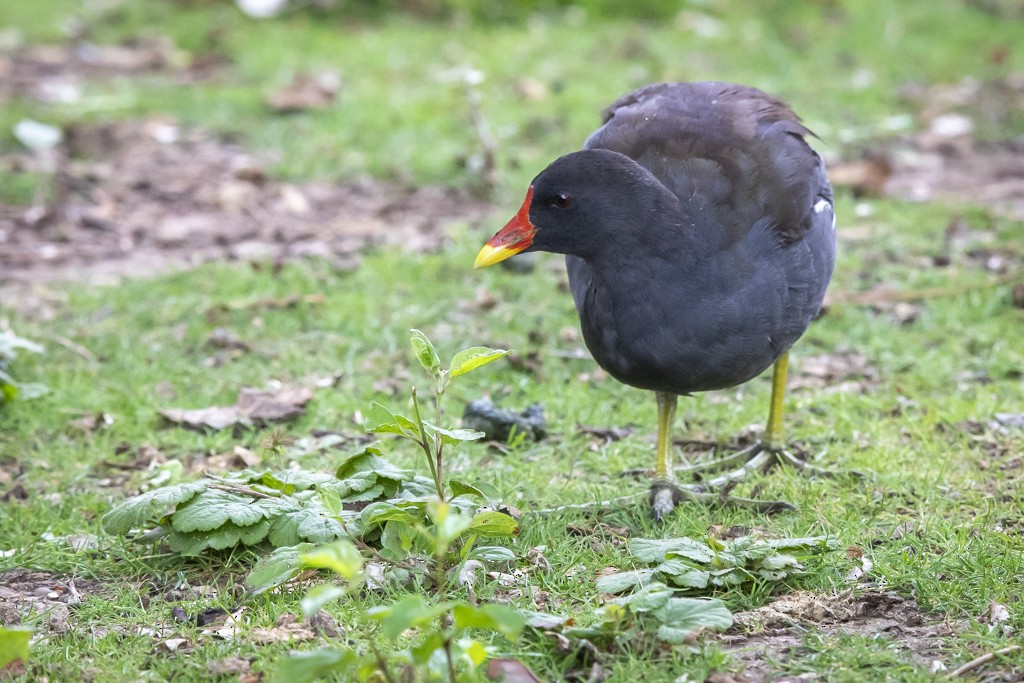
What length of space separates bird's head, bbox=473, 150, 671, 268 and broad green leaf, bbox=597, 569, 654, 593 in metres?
0.93

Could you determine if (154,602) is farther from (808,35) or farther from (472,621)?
(808,35)

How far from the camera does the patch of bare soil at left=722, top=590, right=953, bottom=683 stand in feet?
8.80

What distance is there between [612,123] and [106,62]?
650 centimetres

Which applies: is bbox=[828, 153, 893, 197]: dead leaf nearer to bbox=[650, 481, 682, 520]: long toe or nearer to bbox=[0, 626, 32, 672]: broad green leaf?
bbox=[650, 481, 682, 520]: long toe

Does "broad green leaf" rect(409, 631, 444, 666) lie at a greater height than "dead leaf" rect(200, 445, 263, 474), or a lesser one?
greater

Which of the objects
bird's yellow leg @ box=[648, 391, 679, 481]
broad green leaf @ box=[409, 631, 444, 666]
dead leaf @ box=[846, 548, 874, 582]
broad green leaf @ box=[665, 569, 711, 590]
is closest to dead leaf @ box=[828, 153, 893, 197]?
bird's yellow leg @ box=[648, 391, 679, 481]

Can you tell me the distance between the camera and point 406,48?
8.95 meters

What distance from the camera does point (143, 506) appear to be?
3113 millimetres

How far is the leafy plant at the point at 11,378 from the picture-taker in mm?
4219

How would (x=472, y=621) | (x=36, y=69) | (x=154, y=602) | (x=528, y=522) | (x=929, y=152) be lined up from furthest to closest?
(x=36, y=69)
(x=929, y=152)
(x=528, y=522)
(x=154, y=602)
(x=472, y=621)

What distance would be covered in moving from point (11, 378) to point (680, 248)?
8.34ft

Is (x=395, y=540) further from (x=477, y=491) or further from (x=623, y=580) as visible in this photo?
(x=623, y=580)

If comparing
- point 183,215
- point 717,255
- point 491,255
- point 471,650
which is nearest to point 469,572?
point 471,650

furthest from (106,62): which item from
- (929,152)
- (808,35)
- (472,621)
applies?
(472,621)
